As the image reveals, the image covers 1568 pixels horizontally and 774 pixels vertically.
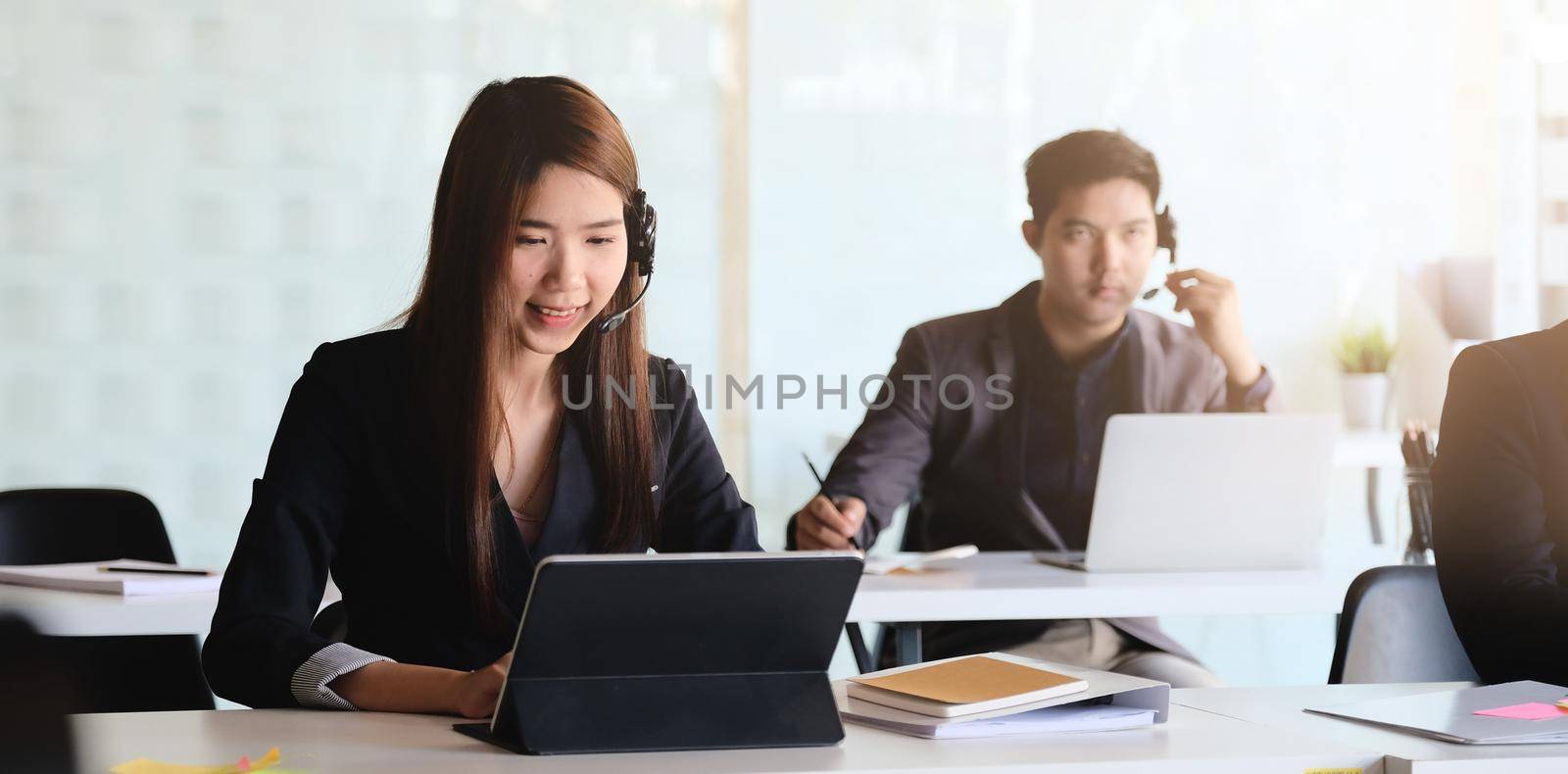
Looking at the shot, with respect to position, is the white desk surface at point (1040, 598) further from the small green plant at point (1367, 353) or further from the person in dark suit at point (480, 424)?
the small green plant at point (1367, 353)

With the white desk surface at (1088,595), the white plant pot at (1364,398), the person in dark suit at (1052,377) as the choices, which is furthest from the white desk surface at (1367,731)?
the white plant pot at (1364,398)

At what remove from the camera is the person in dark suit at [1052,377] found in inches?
126

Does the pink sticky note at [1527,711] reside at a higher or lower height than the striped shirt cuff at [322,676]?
lower

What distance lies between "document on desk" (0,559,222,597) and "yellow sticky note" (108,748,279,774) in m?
1.05

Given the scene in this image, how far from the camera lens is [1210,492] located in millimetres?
2566

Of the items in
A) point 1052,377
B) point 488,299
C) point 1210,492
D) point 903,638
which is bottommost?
point 903,638

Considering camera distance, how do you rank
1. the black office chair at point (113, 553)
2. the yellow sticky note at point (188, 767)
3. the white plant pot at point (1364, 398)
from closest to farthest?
1. the yellow sticky note at point (188, 767)
2. the black office chair at point (113, 553)
3. the white plant pot at point (1364, 398)

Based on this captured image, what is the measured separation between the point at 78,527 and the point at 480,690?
153 cm

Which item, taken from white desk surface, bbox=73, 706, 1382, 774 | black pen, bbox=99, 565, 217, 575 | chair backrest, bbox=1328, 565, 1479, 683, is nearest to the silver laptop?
chair backrest, bbox=1328, 565, 1479, 683

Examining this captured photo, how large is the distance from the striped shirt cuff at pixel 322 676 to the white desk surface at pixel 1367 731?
2.85 feet

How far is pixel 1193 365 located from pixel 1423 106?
7.85 feet

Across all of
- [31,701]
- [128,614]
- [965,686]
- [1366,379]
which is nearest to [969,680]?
[965,686]

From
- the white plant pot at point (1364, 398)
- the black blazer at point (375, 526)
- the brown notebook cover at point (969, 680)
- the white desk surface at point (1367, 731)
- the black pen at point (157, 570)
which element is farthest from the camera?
the white plant pot at point (1364, 398)

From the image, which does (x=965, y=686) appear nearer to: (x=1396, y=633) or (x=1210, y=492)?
(x=1396, y=633)
